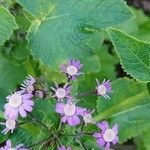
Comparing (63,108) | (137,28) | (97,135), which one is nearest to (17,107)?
(63,108)

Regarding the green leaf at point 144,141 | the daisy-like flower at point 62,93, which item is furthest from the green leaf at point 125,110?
the green leaf at point 144,141

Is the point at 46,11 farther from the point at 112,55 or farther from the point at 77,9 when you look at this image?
the point at 112,55

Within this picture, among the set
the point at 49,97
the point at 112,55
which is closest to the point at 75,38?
the point at 49,97

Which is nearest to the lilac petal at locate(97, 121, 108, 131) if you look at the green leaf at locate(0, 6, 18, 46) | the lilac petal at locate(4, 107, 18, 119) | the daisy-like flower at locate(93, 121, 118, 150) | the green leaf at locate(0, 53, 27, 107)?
the daisy-like flower at locate(93, 121, 118, 150)

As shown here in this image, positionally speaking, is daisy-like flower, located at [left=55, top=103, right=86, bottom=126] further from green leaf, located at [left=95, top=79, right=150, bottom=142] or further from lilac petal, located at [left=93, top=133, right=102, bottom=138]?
green leaf, located at [left=95, top=79, right=150, bottom=142]

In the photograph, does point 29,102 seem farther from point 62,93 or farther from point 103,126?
point 103,126
